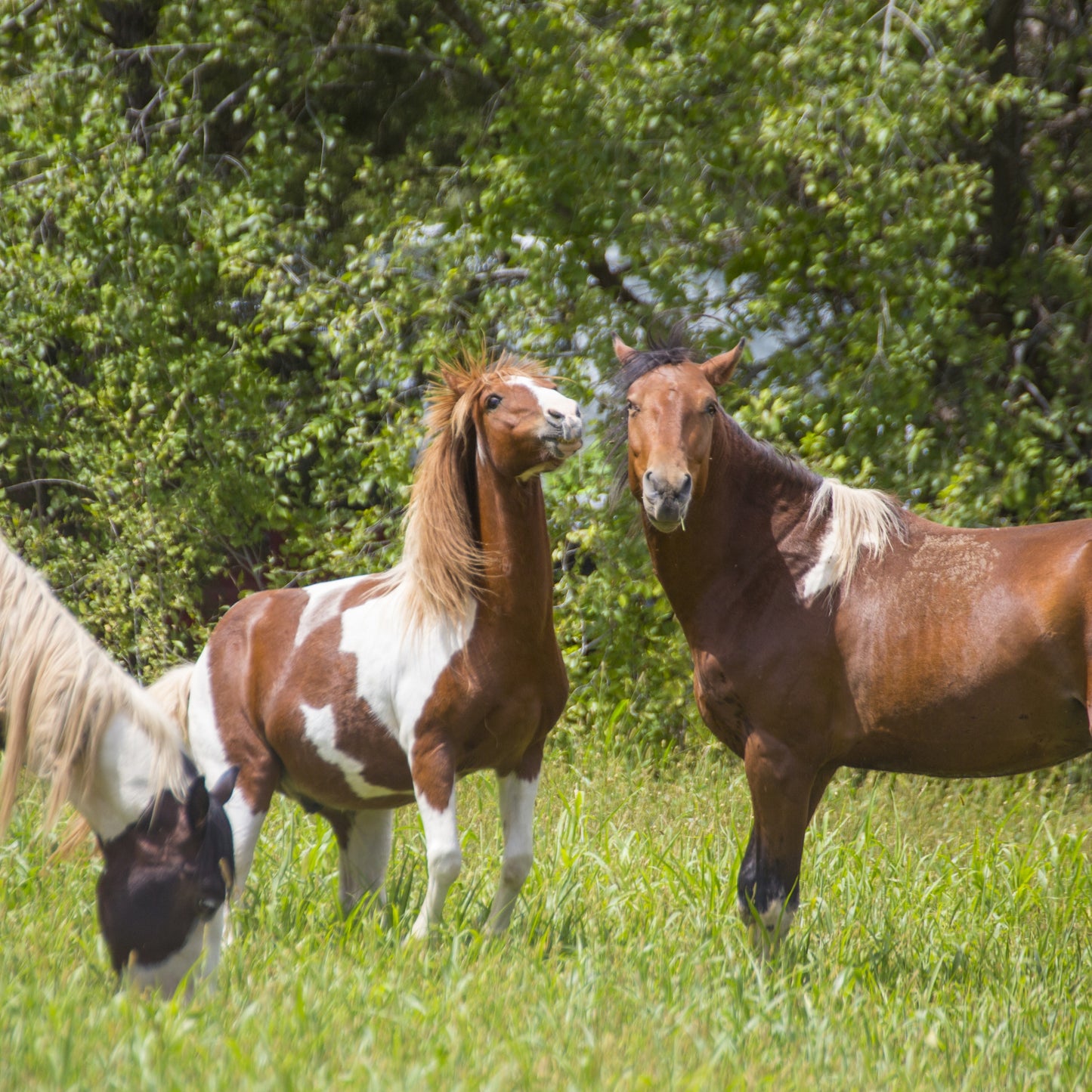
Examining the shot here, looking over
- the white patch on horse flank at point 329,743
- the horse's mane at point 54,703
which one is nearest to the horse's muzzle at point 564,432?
the white patch on horse flank at point 329,743

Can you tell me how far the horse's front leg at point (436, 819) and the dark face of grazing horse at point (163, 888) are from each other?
69 centimetres

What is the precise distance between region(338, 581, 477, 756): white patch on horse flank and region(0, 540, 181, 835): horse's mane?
78 centimetres

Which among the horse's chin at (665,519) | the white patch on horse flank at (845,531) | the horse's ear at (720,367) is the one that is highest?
the horse's ear at (720,367)

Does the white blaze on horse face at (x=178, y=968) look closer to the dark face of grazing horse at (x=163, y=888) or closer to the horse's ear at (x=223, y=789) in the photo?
the dark face of grazing horse at (x=163, y=888)

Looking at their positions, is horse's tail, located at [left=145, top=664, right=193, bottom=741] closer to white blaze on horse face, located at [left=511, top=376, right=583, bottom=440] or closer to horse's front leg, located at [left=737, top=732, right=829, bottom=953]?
white blaze on horse face, located at [left=511, top=376, right=583, bottom=440]

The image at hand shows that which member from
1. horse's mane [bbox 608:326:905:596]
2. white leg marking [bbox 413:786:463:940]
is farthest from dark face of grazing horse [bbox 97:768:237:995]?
horse's mane [bbox 608:326:905:596]

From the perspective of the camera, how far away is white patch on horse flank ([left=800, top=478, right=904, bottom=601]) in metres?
4.06

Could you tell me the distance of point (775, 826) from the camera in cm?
392

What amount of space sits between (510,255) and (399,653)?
4226 mm

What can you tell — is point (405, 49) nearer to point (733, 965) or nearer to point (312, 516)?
point (312, 516)

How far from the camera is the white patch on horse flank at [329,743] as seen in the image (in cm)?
408

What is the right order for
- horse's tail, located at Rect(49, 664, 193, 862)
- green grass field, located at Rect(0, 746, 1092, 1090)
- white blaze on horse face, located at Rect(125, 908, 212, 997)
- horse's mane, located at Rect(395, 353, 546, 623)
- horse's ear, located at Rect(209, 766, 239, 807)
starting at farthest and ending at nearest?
horse's tail, located at Rect(49, 664, 193, 862), horse's mane, located at Rect(395, 353, 546, 623), horse's ear, located at Rect(209, 766, 239, 807), white blaze on horse face, located at Rect(125, 908, 212, 997), green grass field, located at Rect(0, 746, 1092, 1090)

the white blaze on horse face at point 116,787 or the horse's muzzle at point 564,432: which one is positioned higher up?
the horse's muzzle at point 564,432

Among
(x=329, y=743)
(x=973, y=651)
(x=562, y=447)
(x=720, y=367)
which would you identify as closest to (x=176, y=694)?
(x=329, y=743)
